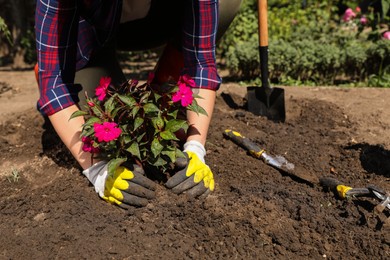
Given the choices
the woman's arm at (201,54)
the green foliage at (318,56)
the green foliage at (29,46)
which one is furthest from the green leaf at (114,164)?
the green foliage at (29,46)

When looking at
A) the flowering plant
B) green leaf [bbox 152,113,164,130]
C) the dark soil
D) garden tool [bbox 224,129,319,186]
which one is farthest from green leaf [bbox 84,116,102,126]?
garden tool [bbox 224,129,319,186]

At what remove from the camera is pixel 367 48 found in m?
4.66

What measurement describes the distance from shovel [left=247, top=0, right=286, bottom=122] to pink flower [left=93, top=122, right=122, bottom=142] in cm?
171

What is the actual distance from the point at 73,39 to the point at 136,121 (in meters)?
0.56

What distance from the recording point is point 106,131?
6.21ft

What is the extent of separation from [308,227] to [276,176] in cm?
51

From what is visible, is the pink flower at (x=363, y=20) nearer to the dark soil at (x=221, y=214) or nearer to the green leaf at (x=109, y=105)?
the dark soil at (x=221, y=214)

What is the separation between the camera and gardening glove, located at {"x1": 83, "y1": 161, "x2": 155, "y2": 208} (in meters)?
2.04

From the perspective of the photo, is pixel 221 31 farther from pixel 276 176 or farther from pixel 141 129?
pixel 141 129

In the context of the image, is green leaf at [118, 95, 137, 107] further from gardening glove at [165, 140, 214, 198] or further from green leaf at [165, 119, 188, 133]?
gardening glove at [165, 140, 214, 198]

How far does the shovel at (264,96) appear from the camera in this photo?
3371 millimetres

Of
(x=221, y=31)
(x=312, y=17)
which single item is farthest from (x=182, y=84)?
Result: (x=312, y=17)

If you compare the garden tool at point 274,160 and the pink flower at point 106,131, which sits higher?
the pink flower at point 106,131

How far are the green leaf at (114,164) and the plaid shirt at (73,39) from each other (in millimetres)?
399
